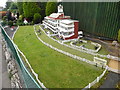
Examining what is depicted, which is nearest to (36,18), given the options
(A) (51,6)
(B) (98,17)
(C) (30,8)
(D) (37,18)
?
(D) (37,18)

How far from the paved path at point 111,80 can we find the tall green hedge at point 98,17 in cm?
1507

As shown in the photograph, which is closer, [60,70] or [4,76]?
[60,70]

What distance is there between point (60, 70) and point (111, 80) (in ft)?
24.1

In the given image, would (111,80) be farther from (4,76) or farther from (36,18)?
(36,18)

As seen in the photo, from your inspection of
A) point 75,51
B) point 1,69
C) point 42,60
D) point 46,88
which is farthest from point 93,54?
point 1,69

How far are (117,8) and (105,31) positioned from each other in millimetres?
6312

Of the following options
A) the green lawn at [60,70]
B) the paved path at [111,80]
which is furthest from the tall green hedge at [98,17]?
the paved path at [111,80]

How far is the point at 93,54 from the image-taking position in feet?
72.0

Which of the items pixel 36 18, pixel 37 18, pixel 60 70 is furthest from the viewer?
pixel 37 18

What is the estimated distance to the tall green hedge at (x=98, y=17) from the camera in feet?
90.4

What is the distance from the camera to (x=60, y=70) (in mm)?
17391

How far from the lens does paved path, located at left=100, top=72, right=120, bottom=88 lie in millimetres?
14148

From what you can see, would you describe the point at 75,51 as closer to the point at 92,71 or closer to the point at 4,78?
the point at 92,71

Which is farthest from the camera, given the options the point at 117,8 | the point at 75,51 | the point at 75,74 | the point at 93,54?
the point at 117,8
